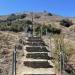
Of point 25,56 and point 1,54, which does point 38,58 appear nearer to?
point 25,56

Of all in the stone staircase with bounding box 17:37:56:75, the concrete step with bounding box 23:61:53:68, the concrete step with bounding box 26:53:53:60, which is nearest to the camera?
the stone staircase with bounding box 17:37:56:75

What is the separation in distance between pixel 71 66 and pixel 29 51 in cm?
372

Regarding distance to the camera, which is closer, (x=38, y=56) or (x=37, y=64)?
(x=37, y=64)

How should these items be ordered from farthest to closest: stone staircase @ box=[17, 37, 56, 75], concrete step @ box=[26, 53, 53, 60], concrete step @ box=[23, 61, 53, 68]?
concrete step @ box=[26, 53, 53, 60], concrete step @ box=[23, 61, 53, 68], stone staircase @ box=[17, 37, 56, 75]

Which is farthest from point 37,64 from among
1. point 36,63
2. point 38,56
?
point 38,56

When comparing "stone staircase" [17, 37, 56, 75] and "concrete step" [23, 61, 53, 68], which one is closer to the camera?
"stone staircase" [17, 37, 56, 75]

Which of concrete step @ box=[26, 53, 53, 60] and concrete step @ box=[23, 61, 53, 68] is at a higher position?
concrete step @ box=[26, 53, 53, 60]

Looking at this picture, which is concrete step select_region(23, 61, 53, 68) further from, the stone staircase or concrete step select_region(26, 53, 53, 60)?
concrete step select_region(26, 53, 53, 60)

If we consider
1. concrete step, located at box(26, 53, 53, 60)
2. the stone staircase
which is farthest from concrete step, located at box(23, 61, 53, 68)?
concrete step, located at box(26, 53, 53, 60)

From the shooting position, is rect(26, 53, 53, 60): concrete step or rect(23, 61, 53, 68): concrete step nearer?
rect(23, 61, 53, 68): concrete step

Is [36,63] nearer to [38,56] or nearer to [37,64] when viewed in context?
[37,64]

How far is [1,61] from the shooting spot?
1234 centimetres

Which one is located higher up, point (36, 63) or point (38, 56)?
point (38, 56)

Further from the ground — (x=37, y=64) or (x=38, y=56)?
(x=38, y=56)
